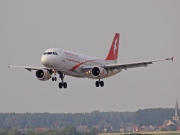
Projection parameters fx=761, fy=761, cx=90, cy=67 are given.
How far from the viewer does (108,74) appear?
354 feet

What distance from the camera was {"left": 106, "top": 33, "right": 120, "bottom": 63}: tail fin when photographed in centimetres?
11759

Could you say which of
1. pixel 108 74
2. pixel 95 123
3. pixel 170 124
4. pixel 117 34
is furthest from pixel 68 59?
pixel 95 123

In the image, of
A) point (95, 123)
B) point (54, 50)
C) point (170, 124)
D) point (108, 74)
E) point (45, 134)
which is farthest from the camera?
point (95, 123)

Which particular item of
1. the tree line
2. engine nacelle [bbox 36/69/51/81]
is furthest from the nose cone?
the tree line

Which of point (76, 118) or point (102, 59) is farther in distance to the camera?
point (76, 118)

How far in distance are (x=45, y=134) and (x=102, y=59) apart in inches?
1203

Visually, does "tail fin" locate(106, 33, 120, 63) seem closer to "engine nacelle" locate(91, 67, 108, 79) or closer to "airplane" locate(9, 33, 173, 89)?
"airplane" locate(9, 33, 173, 89)

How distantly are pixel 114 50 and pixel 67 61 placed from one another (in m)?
21.5

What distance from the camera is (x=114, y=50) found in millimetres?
120938

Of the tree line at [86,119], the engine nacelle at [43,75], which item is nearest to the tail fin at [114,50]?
the engine nacelle at [43,75]

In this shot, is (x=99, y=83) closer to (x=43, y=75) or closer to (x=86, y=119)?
(x=43, y=75)

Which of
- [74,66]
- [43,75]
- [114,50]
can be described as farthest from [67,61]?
[114,50]

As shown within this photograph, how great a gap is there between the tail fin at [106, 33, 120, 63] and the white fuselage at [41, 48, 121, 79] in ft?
34.7

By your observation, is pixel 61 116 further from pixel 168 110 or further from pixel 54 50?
pixel 54 50
